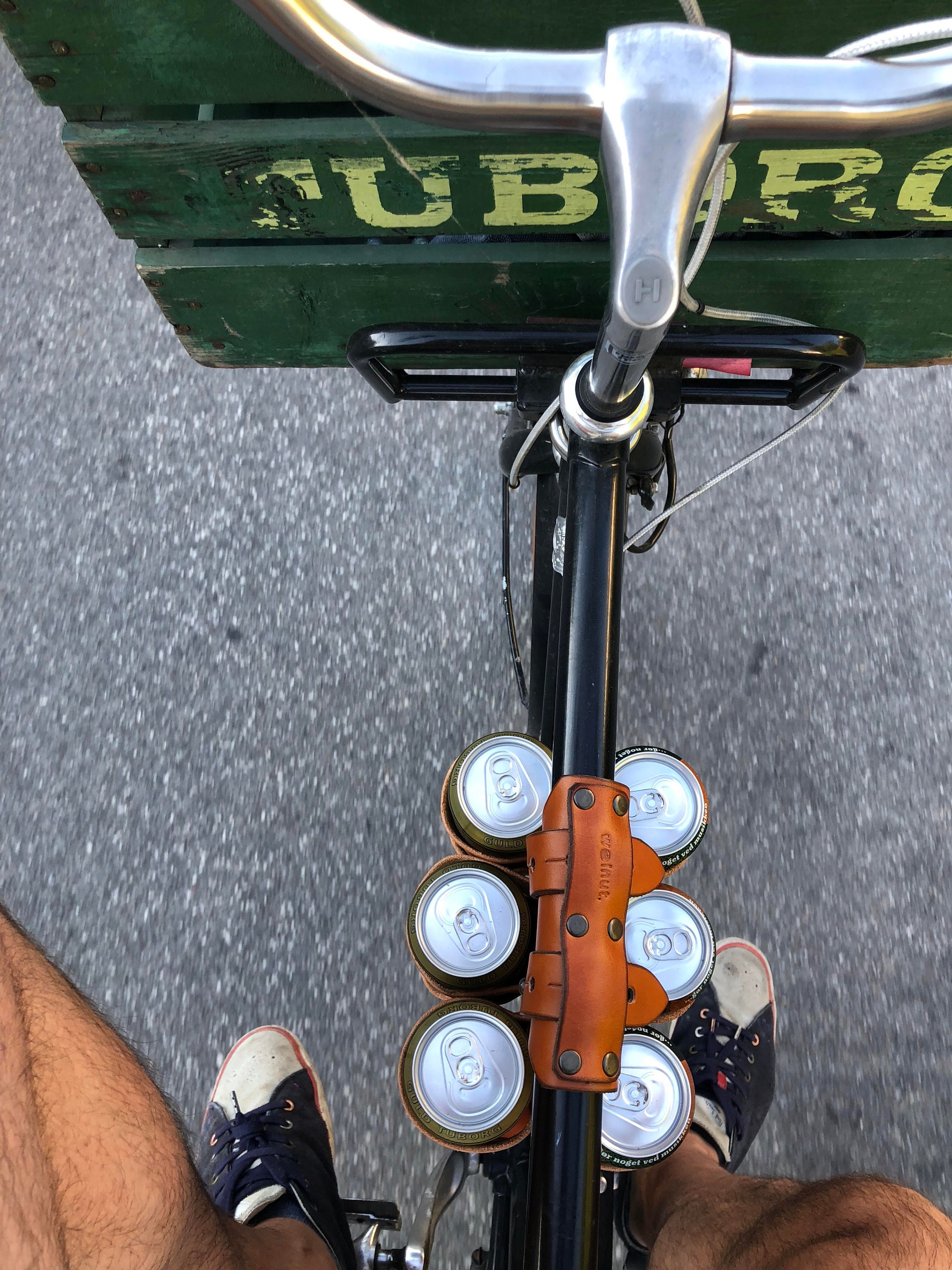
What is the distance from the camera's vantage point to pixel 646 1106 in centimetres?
83

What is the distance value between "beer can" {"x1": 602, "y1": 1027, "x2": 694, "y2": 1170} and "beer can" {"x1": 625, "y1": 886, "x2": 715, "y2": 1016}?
0.16ft

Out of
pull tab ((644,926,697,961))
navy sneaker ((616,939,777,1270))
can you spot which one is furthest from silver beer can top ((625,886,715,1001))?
navy sneaker ((616,939,777,1270))

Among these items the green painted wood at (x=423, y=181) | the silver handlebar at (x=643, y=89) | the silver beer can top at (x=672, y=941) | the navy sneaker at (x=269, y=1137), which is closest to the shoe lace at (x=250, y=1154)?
the navy sneaker at (x=269, y=1137)

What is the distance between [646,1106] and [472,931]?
0.77 feet

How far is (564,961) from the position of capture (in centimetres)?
59

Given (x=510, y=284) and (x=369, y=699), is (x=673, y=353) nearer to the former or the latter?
(x=510, y=284)

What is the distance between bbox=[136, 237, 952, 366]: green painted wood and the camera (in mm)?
875

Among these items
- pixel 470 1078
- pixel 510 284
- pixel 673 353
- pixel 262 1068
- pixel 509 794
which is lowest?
pixel 262 1068

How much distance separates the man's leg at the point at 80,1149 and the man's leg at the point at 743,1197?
0.51 m

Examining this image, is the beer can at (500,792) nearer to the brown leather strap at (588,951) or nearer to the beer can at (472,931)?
the beer can at (472,931)

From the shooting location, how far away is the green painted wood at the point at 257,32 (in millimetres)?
669

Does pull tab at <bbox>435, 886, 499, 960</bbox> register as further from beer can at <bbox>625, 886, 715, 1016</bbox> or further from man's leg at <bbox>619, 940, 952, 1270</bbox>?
man's leg at <bbox>619, 940, 952, 1270</bbox>

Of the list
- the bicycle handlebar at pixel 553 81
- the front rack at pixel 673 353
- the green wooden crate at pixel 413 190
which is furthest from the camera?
the front rack at pixel 673 353

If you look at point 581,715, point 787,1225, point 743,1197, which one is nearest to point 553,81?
point 581,715
